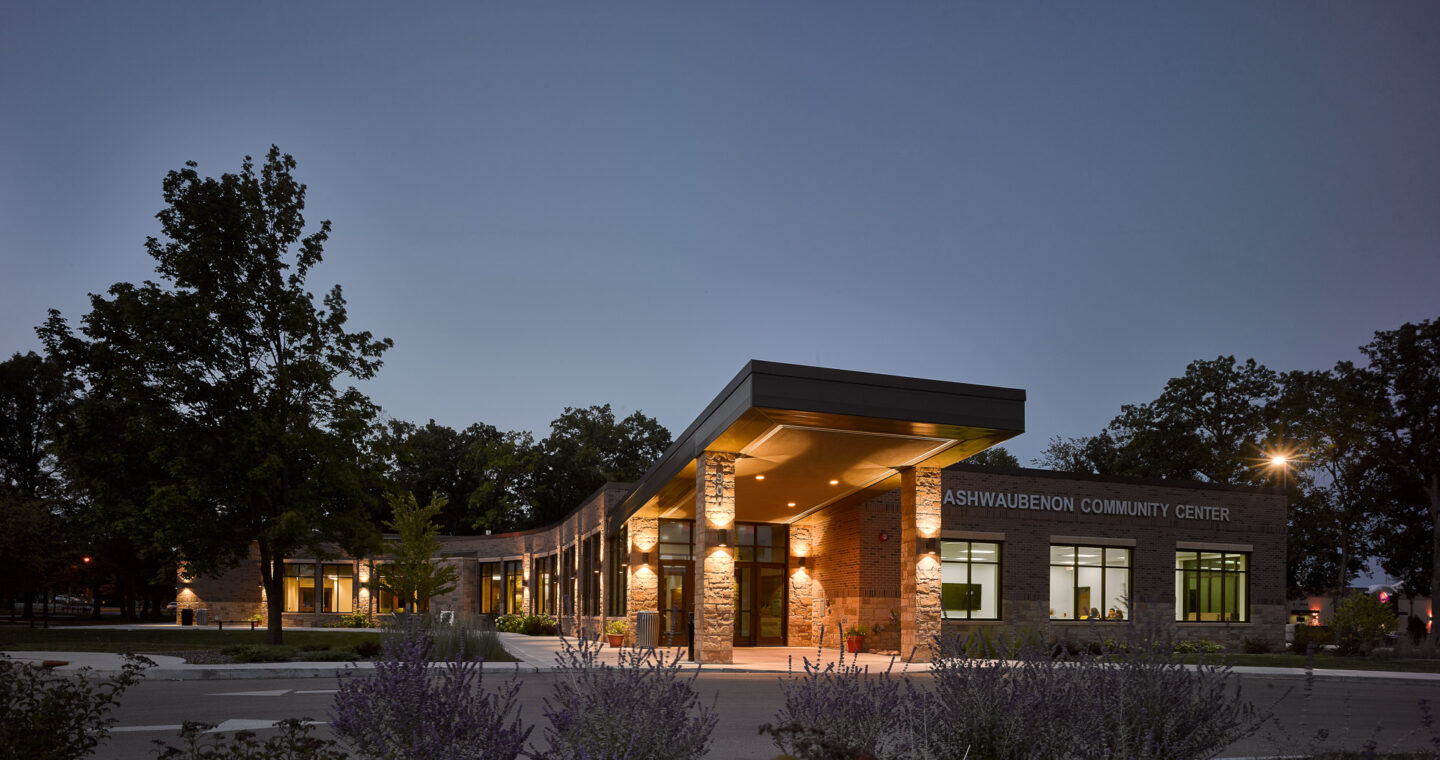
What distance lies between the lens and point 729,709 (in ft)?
41.3

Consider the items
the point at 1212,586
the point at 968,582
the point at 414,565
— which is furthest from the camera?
the point at 414,565

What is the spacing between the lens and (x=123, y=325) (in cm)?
2439

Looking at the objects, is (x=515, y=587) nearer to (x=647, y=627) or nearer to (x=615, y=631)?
(x=615, y=631)

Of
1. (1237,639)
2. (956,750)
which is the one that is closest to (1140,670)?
(956,750)

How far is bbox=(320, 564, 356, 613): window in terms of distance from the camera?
161 ft

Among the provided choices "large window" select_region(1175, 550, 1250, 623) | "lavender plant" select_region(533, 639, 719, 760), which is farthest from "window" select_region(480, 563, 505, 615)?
"lavender plant" select_region(533, 639, 719, 760)

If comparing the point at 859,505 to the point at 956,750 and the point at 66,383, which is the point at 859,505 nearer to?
the point at 956,750

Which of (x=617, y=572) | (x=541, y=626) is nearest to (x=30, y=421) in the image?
(x=541, y=626)

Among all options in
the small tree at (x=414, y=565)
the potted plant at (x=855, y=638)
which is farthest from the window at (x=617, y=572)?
the small tree at (x=414, y=565)

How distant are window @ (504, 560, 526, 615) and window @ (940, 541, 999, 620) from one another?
875 inches

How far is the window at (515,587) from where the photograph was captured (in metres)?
45.1

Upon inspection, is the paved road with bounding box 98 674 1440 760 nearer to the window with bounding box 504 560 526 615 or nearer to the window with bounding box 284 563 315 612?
the window with bounding box 504 560 526 615

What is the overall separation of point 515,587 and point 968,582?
2488 centimetres

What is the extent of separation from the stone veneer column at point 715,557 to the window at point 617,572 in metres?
7.15
